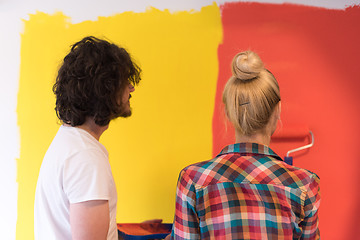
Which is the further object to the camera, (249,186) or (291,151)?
(291,151)

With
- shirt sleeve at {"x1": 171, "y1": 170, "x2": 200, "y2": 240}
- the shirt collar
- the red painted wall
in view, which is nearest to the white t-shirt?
shirt sleeve at {"x1": 171, "y1": 170, "x2": 200, "y2": 240}

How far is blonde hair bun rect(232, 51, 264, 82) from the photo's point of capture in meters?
0.89

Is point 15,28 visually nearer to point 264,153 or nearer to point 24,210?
point 24,210

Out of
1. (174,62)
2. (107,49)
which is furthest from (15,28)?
(107,49)

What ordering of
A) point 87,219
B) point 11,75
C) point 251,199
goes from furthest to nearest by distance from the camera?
point 11,75 < point 251,199 < point 87,219

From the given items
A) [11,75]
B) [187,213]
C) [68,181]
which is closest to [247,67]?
[187,213]

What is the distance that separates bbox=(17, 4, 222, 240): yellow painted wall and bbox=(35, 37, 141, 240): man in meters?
0.53

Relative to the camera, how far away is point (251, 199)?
870 mm

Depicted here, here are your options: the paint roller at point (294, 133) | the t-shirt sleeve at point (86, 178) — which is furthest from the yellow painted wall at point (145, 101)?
the t-shirt sleeve at point (86, 178)

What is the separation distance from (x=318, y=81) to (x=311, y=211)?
29.6 inches

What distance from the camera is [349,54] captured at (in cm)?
148

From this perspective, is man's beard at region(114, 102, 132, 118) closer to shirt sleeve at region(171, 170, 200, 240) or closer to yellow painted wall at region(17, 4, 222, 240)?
shirt sleeve at region(171, 170, 200, 240)

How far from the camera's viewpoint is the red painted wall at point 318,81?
4.77ft

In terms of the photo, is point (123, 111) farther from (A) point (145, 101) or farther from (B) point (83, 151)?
(A) point (145, 101)
